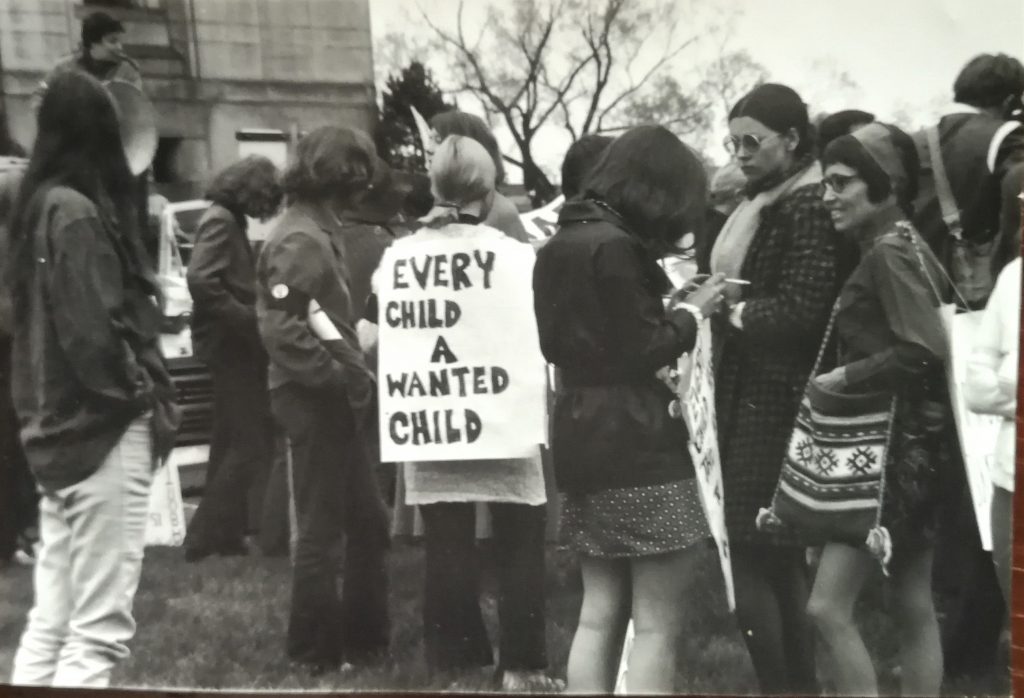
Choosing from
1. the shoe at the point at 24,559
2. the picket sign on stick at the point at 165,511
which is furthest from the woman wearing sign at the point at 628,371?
the shoe at the point at 24,559

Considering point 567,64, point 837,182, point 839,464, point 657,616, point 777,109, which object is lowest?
point 657,616

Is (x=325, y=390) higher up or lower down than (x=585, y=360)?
lower down

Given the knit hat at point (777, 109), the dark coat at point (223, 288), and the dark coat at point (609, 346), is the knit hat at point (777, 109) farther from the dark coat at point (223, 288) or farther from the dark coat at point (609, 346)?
the dark coat at point (223, 288)

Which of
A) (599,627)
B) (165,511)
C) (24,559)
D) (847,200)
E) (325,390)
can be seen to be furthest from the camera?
(24,559)

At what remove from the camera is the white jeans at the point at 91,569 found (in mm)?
4426

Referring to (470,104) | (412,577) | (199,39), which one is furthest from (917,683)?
(199,39)

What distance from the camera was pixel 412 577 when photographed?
4.32 meters

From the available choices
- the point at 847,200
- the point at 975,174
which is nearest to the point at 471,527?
the point at 847,200

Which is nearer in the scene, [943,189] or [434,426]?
[943,189]

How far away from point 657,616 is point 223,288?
186 centimetres

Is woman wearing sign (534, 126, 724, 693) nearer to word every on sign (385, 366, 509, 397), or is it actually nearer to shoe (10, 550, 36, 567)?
word every on sign (385, 366, 509, 397)

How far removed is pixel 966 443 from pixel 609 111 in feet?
5.26

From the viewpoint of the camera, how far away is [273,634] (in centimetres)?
438

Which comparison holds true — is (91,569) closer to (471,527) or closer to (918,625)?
(471,527)
